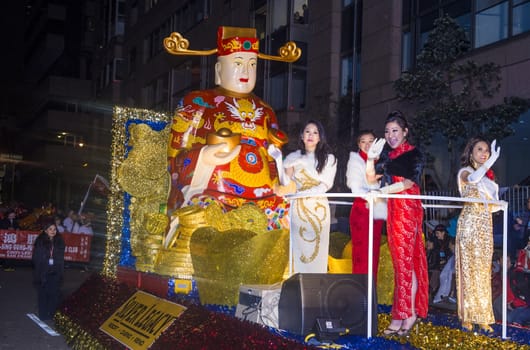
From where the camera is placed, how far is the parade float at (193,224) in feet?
23.6

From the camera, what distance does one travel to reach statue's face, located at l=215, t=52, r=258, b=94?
34.9ft

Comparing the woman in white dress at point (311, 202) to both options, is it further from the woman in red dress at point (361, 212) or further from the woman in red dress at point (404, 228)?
the woman in red dress at point (404, 228)

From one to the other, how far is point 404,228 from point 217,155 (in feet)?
14.0

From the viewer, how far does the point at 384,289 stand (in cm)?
883

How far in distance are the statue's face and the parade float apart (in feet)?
0.05

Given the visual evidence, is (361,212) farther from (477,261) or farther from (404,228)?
(477,261)

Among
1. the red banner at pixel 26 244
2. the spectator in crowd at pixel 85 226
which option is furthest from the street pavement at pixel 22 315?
the spectator in crowd at pixel 85 226

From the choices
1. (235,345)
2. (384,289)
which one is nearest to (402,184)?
(235,345)

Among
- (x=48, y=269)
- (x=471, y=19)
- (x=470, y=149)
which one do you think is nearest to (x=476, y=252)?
(x=470, y=149)

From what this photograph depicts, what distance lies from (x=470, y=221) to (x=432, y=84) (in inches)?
283

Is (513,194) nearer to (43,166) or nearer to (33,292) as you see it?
(33,292)

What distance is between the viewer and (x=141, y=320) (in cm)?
745

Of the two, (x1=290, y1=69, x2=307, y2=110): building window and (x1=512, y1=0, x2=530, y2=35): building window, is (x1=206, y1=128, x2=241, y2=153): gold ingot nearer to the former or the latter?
(x1=512, y1=0, x2=530, y2=35): building window

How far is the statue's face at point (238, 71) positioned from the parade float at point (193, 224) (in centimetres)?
2
